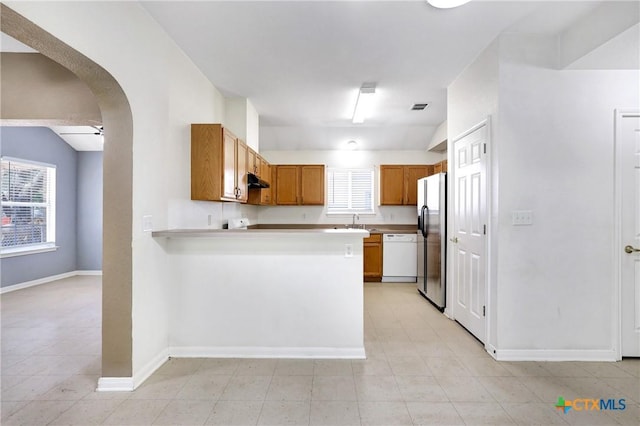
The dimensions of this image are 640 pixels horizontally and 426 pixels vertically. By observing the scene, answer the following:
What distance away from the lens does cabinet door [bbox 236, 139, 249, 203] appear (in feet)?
11.4

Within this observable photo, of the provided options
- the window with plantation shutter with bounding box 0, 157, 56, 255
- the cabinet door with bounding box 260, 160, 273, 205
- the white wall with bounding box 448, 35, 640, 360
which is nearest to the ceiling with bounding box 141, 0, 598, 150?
the white wall with bounding box 448, 35, 640, 360

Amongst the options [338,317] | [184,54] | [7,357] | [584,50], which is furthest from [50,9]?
[584,50]

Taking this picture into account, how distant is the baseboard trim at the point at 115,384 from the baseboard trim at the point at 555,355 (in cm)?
289

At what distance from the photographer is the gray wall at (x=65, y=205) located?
16.1 ft

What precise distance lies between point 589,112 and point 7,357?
5.42 m

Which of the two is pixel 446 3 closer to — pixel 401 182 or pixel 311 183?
pixel 401 182

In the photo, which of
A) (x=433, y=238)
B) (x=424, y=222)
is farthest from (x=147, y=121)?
(x=424, y=222)

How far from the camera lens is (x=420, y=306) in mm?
4094

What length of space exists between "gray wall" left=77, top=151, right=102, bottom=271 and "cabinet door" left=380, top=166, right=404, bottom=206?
5593mm

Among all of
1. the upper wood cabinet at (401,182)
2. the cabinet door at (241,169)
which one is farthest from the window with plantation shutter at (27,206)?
the upper wood cabinet at (401,182)

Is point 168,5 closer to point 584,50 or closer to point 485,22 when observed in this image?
point 485,22

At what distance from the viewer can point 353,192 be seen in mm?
6309

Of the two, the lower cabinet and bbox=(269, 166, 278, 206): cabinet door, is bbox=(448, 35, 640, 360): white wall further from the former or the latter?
bbox=(269, 166, 278, 206): cabinet door

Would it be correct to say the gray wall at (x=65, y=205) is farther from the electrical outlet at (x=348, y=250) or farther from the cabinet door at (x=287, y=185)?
the electrical outlet at (x=348, y=250)
